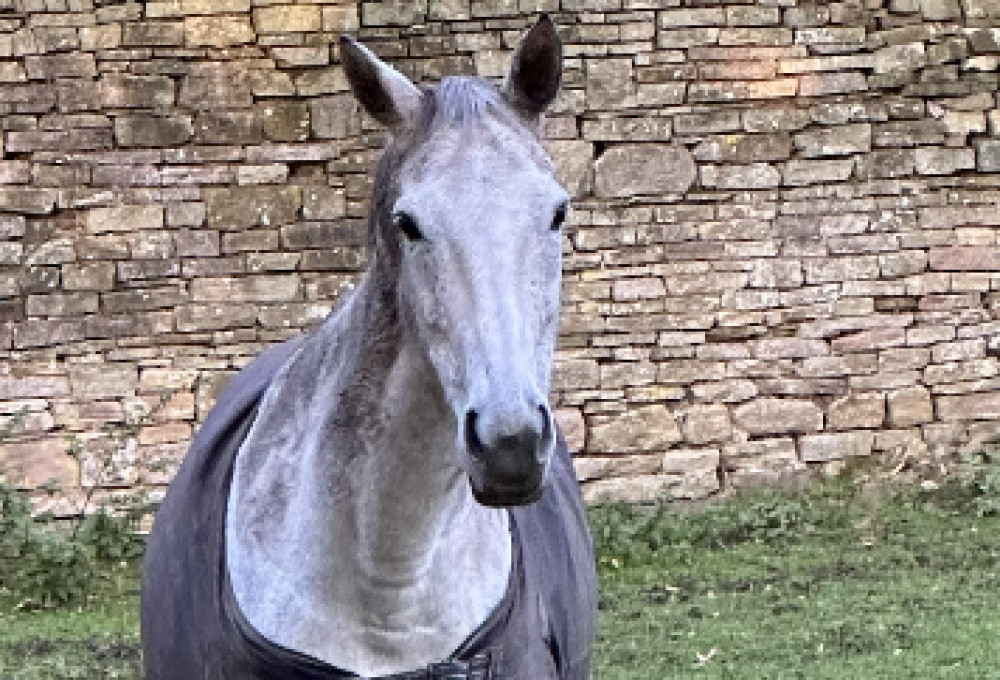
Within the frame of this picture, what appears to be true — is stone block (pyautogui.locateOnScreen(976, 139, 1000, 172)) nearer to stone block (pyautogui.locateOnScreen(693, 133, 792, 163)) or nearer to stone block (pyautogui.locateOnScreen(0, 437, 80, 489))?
stone block (pyautogui.locateOnScreen(693, 133, 792, 163))

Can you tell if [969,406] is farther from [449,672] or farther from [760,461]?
[449,672]

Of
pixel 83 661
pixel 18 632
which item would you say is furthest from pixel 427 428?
pixel 18 632

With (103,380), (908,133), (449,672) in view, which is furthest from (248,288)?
(449,672)

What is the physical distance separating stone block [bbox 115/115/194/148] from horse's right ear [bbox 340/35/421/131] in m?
4.81

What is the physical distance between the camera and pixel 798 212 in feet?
24.4

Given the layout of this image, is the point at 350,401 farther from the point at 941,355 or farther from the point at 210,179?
the point at 941,355

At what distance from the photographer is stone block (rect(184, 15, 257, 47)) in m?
6.93

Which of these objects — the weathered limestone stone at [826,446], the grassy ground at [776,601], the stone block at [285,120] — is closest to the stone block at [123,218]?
the stone block at [285,120]

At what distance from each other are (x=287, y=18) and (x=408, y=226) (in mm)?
5102

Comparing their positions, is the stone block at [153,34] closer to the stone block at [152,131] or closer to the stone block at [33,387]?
the stone block at [152,131]

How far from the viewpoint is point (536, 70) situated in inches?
89.0

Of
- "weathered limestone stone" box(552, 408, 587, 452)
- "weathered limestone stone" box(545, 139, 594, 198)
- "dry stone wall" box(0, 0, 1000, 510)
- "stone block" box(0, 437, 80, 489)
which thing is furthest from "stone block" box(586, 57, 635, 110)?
"stone block" box(0, 437, 80, 489)

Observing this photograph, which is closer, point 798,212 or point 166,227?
point 166,227

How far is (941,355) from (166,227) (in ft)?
11.3
